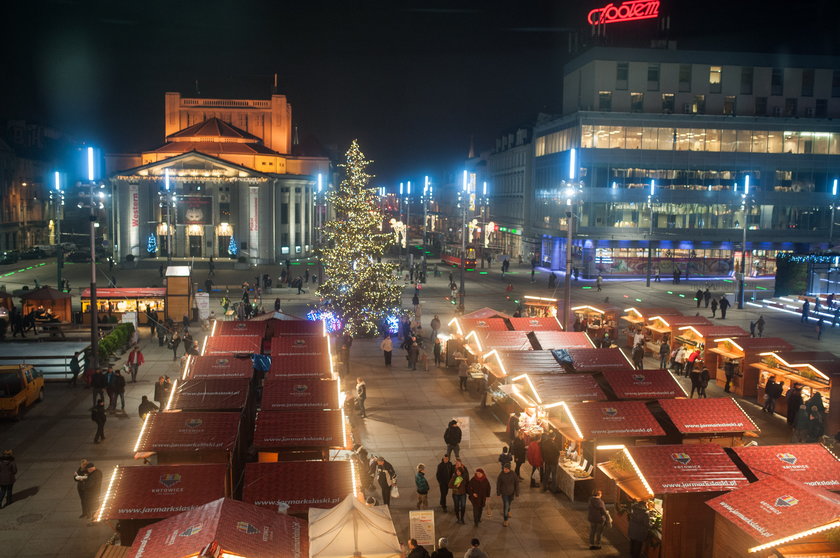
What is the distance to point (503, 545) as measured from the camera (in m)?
13.5

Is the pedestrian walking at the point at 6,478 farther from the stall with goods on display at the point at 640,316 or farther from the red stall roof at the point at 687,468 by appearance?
the stall with goods on display at the point at 640,316

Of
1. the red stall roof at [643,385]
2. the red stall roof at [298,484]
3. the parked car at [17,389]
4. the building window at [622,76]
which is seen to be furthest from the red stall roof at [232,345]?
the building window at [622,76]

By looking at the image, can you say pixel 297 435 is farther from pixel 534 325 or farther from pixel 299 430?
pixel 534 325

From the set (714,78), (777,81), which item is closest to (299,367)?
(714,78)

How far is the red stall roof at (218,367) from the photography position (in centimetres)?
1908

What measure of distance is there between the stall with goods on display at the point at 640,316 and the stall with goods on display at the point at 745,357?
18.0ft

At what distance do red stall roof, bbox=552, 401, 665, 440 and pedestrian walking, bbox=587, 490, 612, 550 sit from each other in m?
2.12

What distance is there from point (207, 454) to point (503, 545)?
5.74m

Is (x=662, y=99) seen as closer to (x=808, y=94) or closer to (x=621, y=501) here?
(x=808, y=94)

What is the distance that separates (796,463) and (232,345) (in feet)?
52.5

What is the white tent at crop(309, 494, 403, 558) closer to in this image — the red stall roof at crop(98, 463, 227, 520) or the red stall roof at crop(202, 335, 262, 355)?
the red stall roof at crop(98, 463, 227, 520)

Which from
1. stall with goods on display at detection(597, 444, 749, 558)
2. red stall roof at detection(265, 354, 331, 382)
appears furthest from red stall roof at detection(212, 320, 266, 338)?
stall with goods on display at detection(597, 444, 749, 558)

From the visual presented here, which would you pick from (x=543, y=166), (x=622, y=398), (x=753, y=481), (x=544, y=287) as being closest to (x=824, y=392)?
(x=622, y=398)

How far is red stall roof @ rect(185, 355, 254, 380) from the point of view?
19.1m
